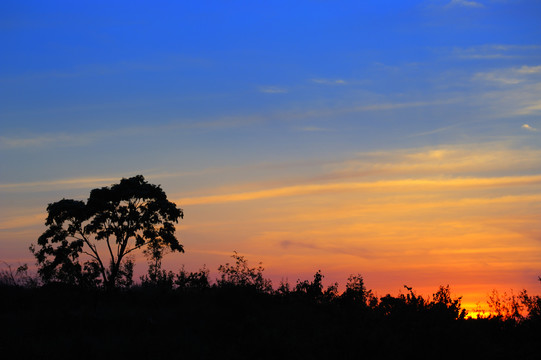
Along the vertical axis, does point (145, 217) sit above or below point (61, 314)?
above

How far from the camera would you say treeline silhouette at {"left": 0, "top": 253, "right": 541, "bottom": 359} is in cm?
1684

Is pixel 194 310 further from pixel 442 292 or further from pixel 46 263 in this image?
pixel 46 263

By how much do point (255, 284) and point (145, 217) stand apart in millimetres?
24052

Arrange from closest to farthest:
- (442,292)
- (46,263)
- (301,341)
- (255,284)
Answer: (301,341)
(442,292)
(255,284)
(46,263)

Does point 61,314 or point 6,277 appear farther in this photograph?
point 6,277

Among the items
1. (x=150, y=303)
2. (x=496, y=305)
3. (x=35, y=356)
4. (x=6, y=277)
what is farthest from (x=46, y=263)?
(x=496, y=305)

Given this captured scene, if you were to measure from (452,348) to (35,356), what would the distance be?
38.9 ft

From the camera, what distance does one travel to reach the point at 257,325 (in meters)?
18.9

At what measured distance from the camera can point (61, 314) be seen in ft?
71.0

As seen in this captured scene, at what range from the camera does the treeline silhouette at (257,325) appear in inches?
663

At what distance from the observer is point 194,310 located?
21672 millimetres

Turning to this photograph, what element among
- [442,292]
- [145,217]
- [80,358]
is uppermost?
[145,217]

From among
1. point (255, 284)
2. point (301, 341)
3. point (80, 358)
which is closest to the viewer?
point (80, 358)

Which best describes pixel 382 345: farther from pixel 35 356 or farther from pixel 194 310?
pixel 35 356
